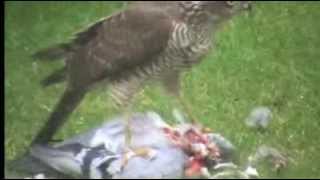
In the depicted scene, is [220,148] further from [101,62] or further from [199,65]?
[101,62]

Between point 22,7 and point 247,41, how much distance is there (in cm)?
57

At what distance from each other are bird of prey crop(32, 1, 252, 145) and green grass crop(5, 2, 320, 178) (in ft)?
0.08

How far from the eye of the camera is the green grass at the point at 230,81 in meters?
2.32

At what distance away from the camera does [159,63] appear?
226 cm

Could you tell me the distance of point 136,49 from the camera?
2264 millimetres

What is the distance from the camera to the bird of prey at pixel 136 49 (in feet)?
7.38

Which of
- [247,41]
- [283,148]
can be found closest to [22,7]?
[247,41]

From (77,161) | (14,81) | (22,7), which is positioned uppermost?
(22,7)

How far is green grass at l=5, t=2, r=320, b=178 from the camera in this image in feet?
7.62

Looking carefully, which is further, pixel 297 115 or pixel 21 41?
pixel 297 115

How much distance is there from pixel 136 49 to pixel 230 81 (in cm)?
29

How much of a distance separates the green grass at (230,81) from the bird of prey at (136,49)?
0.08 ft

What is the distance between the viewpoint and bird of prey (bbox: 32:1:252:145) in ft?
7.38

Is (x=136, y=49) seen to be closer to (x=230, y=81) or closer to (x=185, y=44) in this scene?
(x=185, y=44)
